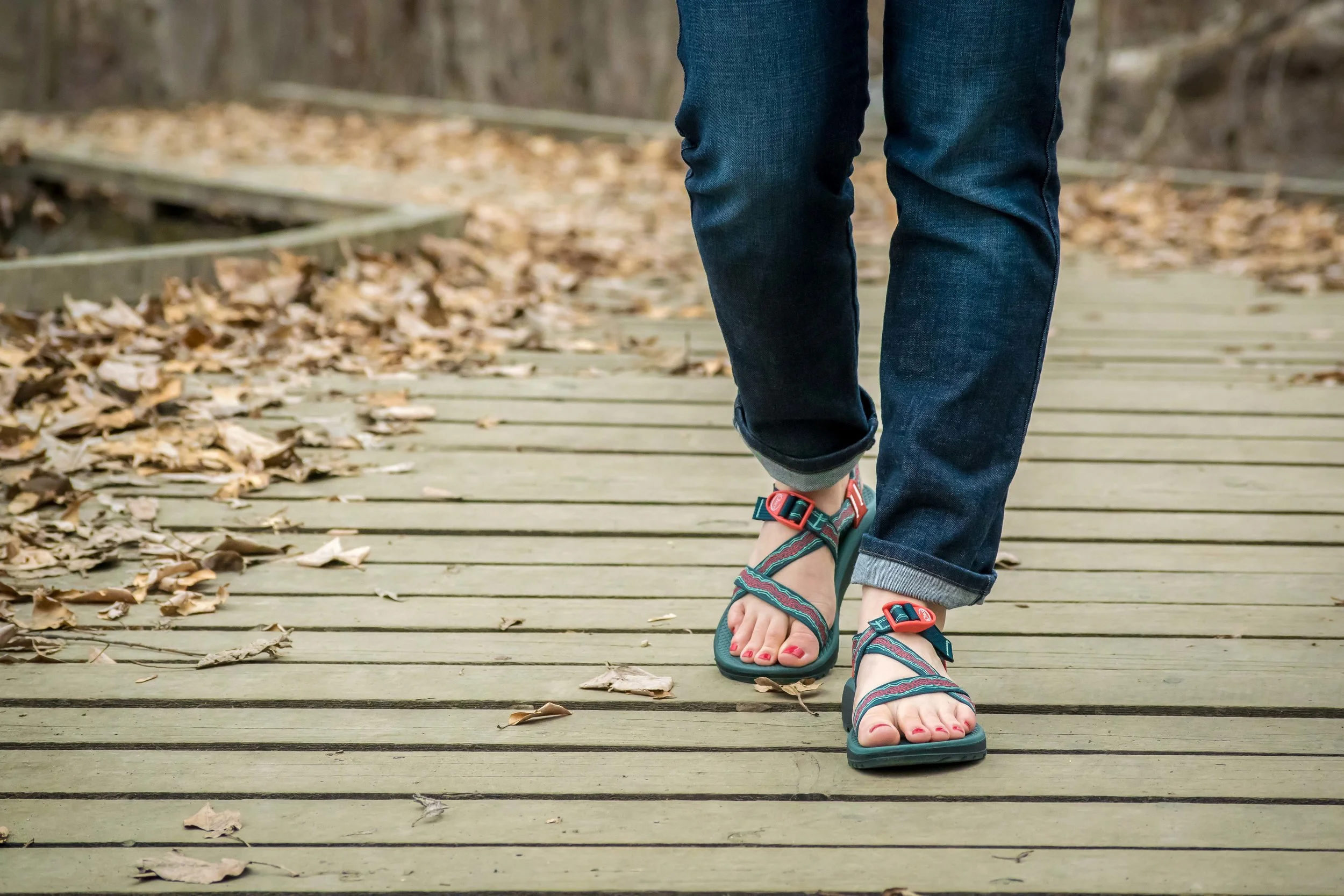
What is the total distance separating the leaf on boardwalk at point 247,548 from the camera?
6.51ft

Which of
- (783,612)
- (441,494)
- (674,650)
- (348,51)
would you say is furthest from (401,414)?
(348,51)

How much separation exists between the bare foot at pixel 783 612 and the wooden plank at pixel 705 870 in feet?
1.30

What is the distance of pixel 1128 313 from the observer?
151 inches

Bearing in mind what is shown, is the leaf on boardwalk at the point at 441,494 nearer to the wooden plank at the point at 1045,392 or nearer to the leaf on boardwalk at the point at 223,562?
the leaf on boardwalk at the point at 223,562

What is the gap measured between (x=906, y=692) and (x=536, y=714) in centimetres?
43

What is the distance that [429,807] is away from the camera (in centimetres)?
130

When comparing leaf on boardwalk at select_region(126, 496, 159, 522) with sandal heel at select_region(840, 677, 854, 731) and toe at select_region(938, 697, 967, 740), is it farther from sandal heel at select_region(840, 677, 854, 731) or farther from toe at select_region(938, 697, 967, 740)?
toe at select_region(938, 697, 967, 740)

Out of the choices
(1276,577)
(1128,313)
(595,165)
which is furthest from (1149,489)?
(595,165)

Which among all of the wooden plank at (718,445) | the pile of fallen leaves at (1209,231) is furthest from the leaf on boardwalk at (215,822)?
the pile of fallen leaves at (1209,231)

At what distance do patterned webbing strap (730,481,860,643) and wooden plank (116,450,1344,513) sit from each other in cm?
59

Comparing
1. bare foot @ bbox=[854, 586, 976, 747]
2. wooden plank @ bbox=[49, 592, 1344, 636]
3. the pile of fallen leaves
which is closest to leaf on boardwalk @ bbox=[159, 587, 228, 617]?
wooden plank @ bbox=[49, 592, 1344, 636]

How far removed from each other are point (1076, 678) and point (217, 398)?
1.93 meters

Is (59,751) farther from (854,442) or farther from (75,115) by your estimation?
(75,115)

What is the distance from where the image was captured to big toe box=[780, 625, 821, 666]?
1.60 metres
